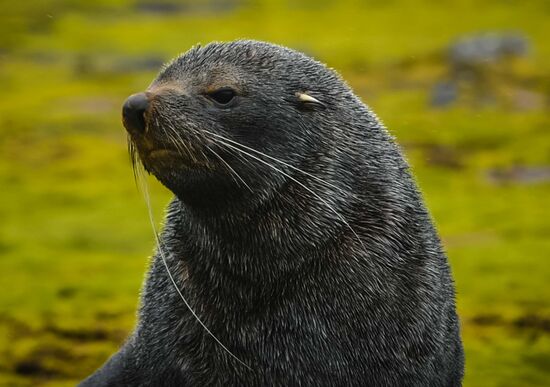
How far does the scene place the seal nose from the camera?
676 centimetres

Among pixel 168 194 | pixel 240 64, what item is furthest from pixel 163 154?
pixel 168 194

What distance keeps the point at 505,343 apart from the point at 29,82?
3868 cm

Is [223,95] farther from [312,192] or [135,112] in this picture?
[312,192]

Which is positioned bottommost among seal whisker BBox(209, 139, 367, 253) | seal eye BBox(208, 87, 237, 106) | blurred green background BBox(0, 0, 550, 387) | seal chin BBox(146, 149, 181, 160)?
seal chin BBox(146, 149, 181, 160)

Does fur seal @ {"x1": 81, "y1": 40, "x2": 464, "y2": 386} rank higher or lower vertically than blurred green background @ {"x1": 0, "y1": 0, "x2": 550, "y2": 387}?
lower

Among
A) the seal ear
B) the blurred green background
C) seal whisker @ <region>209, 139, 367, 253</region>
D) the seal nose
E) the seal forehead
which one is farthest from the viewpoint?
the blurred green background

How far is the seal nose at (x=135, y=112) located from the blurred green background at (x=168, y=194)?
251 centimetres

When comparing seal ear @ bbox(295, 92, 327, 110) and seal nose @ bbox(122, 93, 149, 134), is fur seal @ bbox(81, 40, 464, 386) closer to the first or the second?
seal ear @ bbox(295, 92, 327, 110)

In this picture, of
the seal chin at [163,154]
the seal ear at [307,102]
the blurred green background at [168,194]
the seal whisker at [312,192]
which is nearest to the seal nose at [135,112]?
the seal chin at [163,154]

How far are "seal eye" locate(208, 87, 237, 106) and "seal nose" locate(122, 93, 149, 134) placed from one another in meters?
0.56

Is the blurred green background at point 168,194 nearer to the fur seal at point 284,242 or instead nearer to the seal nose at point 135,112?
the fur seal at point 284,242

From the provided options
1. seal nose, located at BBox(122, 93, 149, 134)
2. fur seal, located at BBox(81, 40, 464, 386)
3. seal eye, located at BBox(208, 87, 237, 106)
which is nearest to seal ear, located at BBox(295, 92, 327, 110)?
fur seal, located at BBox(81, 40, 464, 386)

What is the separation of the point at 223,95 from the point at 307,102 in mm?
613

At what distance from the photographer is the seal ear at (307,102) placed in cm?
746
